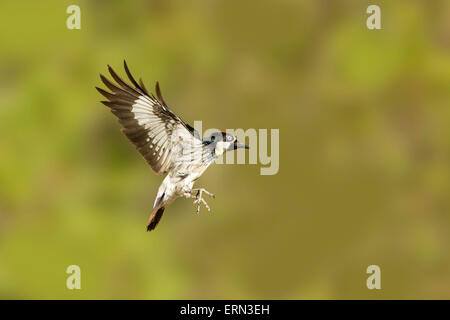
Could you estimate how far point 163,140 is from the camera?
258 cm

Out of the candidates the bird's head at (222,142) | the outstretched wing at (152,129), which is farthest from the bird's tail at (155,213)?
the bird's head at (222,142)

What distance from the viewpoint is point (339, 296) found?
4.96 m

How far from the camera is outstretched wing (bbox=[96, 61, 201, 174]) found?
2.55m

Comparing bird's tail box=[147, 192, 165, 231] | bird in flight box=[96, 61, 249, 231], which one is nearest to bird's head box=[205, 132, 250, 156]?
bird in flight box=[96, 61, 249, 231]

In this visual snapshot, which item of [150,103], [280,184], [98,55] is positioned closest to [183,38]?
[98,55]

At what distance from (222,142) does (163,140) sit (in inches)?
9.5

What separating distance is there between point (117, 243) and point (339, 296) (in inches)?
62.9

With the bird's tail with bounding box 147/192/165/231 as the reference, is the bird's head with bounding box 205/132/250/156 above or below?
above

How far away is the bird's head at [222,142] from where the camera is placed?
2428 mm

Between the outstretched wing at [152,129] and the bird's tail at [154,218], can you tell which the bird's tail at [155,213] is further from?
the outstretched wing at [152,129]

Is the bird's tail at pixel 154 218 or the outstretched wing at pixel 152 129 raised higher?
the outstretched wing at pixel 152 129

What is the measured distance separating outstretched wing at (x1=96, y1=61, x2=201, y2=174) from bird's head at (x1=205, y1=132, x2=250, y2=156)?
76mm

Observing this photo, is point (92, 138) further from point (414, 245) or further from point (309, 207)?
point (414, 245)

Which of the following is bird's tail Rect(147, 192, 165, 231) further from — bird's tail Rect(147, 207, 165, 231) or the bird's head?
the bird's head
